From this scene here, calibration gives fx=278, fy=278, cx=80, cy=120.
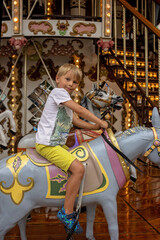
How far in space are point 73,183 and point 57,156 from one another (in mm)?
204

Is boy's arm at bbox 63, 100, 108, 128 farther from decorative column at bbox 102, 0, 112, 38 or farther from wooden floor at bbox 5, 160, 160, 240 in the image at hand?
decorative column at bbox 102, 0, 112, 38

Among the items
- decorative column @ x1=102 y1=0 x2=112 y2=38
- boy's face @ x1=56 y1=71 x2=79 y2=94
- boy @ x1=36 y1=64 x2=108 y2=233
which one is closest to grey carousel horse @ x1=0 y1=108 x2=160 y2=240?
boy @ x1=36 y1=64 x2=108 y2=233

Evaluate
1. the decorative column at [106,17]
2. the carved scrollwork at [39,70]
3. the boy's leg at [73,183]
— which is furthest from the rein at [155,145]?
the carved scrollwork at [39,70]

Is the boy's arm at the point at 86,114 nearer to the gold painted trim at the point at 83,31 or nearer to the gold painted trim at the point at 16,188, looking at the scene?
the gold painted trim at the point at 16,188

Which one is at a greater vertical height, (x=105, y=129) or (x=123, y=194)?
(x=105, y=129)

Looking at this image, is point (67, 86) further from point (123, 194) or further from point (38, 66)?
point (38, 66)

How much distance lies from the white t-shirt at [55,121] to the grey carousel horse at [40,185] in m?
0.20

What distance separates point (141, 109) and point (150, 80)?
4.17 feet

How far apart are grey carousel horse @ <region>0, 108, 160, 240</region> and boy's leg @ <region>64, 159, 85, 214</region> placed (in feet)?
0.28

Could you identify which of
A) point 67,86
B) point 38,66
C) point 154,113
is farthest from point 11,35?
point 154,113

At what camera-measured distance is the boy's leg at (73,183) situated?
180 cm

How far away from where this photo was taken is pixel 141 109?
152 inches

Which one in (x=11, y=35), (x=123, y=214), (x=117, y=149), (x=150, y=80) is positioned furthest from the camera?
(x=150, y=80)

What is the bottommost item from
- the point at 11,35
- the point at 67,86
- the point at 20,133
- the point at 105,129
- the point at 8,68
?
the point at 20,133
